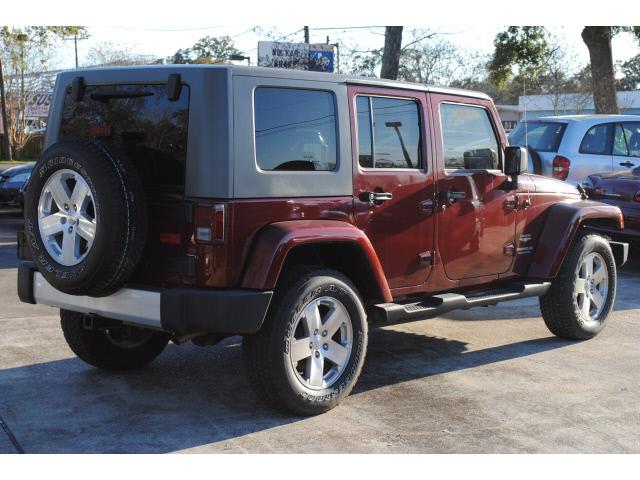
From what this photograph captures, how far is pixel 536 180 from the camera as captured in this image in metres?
6.42

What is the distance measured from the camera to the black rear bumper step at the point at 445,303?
510 cm

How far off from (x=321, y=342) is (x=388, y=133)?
1446 mm

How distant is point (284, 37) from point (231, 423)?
92.3ft

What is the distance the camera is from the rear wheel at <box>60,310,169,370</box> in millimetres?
5340

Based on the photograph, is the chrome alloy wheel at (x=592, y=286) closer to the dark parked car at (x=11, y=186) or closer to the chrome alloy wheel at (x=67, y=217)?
the chrome alloy wheel at (x=67, y=217)

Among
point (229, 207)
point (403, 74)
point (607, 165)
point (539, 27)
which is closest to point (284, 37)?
point (403, 74)

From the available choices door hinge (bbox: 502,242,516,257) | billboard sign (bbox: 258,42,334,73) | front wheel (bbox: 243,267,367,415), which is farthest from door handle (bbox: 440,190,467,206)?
billboard sign (bbox: 258,42,334,73)

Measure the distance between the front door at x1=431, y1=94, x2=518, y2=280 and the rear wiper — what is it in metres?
1.99

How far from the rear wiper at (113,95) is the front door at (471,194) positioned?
78.5 inches

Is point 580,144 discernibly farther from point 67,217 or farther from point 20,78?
point 20,78

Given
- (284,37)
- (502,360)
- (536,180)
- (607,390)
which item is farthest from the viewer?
(284,37)

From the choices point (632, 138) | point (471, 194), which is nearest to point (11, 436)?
point (471, 194)

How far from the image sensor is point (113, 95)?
481 centimetres

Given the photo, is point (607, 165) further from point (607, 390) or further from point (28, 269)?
point (28, 269)
